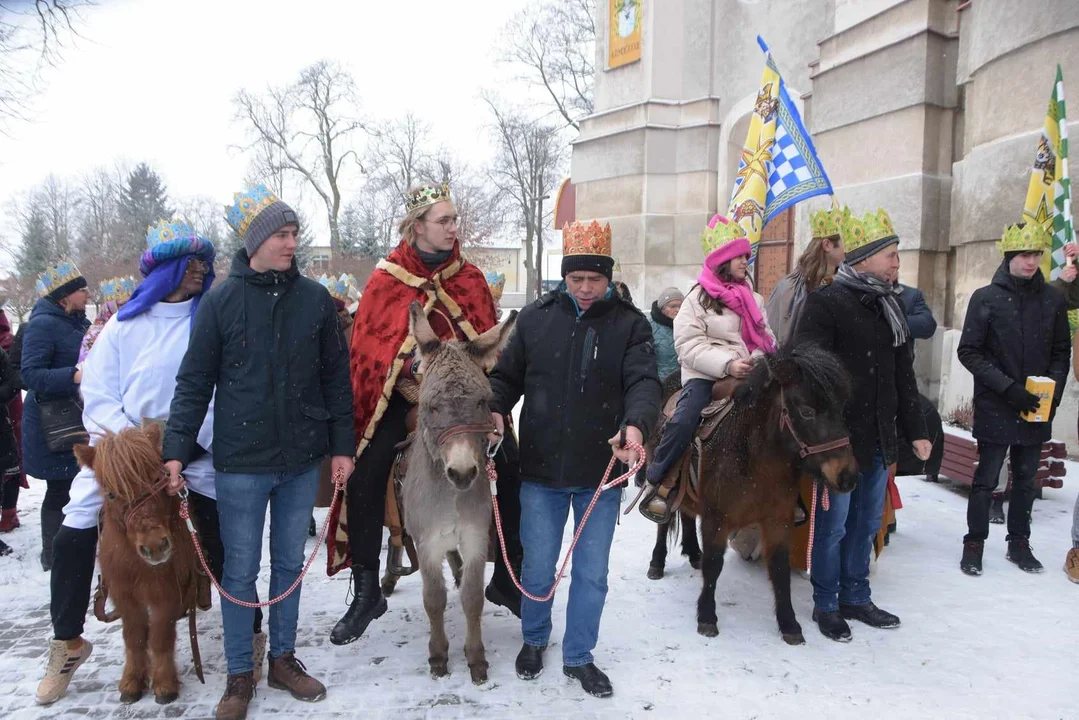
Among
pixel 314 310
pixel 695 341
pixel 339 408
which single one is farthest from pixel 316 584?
pixel 695 341

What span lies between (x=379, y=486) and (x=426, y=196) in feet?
6.19

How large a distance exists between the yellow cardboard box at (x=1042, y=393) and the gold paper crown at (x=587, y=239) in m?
3.66

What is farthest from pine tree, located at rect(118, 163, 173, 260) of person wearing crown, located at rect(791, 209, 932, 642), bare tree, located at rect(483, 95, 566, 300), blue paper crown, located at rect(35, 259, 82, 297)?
person wearing crown, located at rect(791, 209, 932, 642)

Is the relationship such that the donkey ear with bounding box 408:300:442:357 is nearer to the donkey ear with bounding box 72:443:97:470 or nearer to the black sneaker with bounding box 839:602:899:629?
the donkey ear with bounding box 72:443:97:470

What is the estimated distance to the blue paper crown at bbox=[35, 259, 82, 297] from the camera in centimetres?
554

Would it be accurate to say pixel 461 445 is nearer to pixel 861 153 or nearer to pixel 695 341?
pixel 695 341

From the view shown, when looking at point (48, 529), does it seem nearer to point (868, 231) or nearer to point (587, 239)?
point (587, 239)

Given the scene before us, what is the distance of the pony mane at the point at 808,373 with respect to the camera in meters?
4.05

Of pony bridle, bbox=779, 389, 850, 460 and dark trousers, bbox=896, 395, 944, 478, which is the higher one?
pony bridle, bbox=779, 389, 850, 460

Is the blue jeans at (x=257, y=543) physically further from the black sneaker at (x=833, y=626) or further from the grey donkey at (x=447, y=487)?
the black sneaker at (x=833, y=626)

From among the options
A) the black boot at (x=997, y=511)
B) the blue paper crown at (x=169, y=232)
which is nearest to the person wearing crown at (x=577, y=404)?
the blue paper crown at (x=169, y=232)

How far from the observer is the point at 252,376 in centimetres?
343

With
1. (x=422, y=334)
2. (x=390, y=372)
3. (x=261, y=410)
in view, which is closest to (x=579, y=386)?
(x=422, y=334)

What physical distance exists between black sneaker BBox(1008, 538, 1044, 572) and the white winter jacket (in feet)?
19.4
